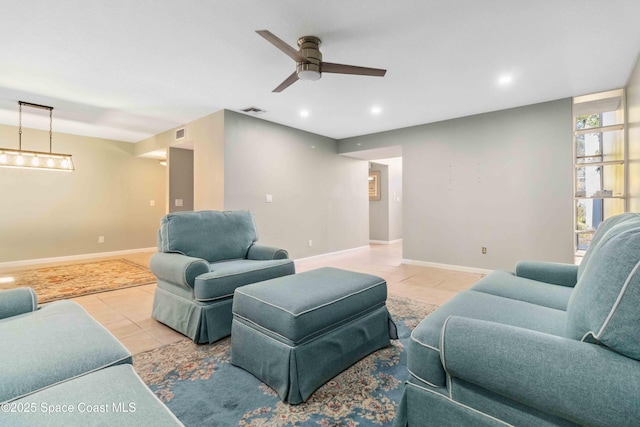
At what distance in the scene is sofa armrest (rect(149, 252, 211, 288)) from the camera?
2.24 meters

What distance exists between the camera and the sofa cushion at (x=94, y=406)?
2.29ft

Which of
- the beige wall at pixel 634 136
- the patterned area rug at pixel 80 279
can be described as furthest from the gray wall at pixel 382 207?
the patterned area rug at pixel 80 279

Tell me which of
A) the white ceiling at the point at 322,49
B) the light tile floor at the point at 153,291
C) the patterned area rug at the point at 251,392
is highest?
the white ceiling at the point at 322,49

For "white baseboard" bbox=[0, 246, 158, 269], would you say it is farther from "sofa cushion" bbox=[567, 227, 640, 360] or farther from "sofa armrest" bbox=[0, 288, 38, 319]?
"sofa cushion" bbox=[567, 227, 640, 360]

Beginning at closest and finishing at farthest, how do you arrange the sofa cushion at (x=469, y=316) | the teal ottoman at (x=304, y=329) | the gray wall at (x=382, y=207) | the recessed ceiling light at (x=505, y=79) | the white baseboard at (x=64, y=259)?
the sofa cushion at (x=469, y=316) < the teal ottoman at (x=304, y=329) < the recessed ceiling light at (x=505, y=79) < the white baseboard at (x=64, y=259) < the gray wall at (x=382, y=207)

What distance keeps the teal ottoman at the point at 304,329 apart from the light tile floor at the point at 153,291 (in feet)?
3.09

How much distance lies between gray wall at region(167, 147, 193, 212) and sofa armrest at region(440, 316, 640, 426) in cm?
592

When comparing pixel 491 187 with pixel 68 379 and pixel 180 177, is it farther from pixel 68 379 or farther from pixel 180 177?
pixel 180 177

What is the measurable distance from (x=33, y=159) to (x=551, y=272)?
679cm

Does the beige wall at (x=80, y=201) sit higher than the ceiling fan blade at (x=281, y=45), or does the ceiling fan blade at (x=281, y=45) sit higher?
the ceiling fan blade at (x=281, y=45)

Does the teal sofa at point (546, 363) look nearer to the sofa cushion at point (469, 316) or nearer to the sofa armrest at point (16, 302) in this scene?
the sofa cushion at point (469, 316)

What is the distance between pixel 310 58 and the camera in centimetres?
241

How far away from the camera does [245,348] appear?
5.82 ft

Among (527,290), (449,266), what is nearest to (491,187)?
(449,266)
